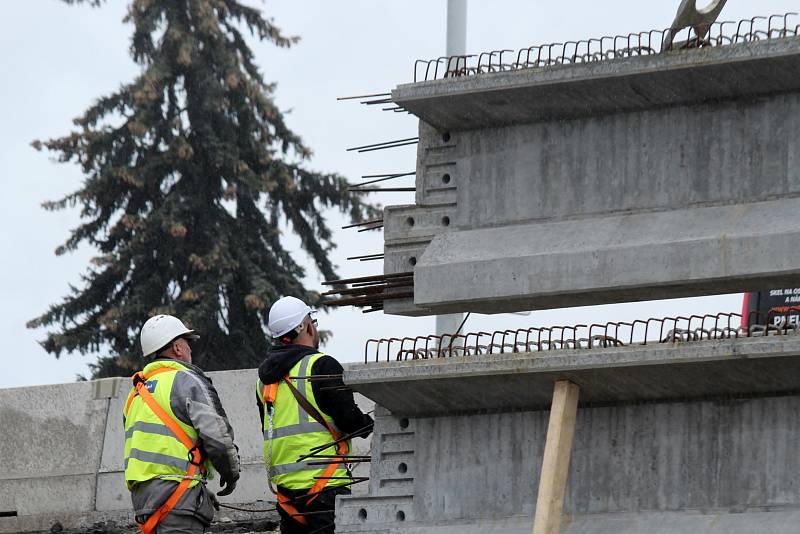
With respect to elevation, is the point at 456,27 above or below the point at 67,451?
above

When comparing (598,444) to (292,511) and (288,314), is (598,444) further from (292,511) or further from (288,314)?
(288,314)

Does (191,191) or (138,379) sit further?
(191,191)

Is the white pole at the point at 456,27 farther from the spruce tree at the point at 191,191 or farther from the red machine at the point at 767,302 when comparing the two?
the spruce tree at the point at 191,191

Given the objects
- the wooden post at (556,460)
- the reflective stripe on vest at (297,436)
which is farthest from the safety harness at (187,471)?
the wooden post at (556,460)

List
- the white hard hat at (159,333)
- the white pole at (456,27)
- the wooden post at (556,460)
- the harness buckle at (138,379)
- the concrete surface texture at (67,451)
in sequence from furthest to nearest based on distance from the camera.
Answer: the white pole at (456,27) → the concrete surface texture at (67,451) → the white hard hat at (159,333) → the harness buckle at (138,379) → the wooden post at (556,460)

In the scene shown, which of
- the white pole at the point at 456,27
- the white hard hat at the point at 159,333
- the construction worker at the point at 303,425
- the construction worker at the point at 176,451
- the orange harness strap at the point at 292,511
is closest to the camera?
the construction worker at the point at 176,451

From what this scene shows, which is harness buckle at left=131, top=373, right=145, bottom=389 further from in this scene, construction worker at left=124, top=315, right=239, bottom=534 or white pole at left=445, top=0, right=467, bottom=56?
white pole at left=445, top=0, right=467, bottom=56

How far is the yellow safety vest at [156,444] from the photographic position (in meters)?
11.3

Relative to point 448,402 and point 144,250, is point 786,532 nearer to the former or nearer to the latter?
point 448,402

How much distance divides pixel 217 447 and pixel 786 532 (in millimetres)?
3429

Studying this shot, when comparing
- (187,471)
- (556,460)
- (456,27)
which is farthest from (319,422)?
(456,27)

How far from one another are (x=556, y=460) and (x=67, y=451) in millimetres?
6955

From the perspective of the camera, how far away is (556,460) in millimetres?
10812

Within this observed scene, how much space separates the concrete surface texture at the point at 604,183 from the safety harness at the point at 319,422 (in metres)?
1.02
